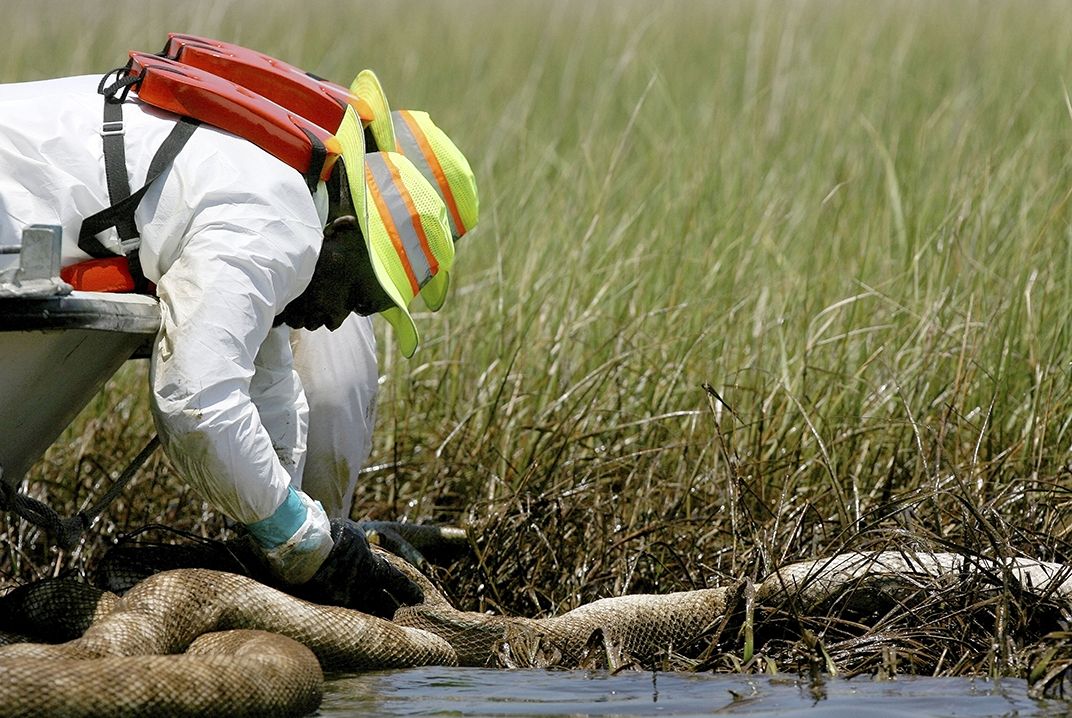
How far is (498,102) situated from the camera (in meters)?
9.56

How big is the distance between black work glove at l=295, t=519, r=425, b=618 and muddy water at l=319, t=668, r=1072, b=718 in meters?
0.28

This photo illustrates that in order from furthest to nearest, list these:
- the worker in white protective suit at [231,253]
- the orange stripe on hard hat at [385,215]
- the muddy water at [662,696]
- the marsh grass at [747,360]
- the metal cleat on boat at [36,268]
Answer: the marsh grass at [747,360] < the orange stripe on hard hat at [385,215] < the worker in white protective suit at [231,253] < the muddy water at [662,696] < the metal cleat on boat at [36,268]

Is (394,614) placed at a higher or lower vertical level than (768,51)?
lower

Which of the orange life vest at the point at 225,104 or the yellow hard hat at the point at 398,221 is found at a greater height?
the orange life vest at the point at 225,104

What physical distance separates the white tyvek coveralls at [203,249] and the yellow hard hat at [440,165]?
0.75 meters

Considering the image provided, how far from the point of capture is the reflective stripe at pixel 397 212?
433cm

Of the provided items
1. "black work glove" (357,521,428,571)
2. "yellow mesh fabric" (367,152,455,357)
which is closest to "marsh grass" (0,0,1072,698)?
"black work glove" (357,521,428,571)

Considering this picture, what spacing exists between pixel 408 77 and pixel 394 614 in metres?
5.77

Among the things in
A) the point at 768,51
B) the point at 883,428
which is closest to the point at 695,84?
the point at 768,51

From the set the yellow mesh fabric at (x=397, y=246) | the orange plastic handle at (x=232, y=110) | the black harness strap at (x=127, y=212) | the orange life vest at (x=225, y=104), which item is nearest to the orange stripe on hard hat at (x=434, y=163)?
the yellow mesh fabric at (x=397, y=246)

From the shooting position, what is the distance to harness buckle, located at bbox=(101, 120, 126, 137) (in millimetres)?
3887

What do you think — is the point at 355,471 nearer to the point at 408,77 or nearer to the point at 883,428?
the point at 883,428

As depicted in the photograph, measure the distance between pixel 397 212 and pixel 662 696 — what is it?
5.03 feet

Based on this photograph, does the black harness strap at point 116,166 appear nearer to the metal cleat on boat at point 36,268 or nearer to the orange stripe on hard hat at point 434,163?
the metal cleat on boat at point 36,268
